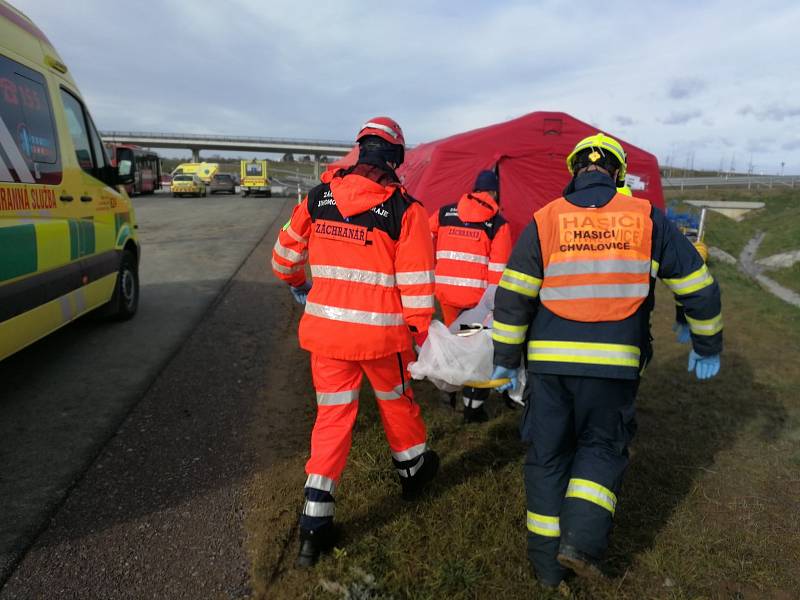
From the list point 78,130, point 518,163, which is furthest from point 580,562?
point 518,163

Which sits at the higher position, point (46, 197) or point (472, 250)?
point (46, 197)

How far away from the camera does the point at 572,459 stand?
2477 mm

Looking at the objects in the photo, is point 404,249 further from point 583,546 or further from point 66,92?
A: point 66,92

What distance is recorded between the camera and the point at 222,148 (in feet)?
224

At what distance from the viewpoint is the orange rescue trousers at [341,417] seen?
8.00ft

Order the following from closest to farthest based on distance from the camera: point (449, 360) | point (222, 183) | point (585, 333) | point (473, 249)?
point (585, 333) < point (449, 360) < point (473, 249) < point (222, 183)

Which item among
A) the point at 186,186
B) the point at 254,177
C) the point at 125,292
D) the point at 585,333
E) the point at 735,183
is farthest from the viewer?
the point at 735,183

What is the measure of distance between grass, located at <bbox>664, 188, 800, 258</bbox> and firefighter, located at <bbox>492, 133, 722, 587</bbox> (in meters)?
17.3

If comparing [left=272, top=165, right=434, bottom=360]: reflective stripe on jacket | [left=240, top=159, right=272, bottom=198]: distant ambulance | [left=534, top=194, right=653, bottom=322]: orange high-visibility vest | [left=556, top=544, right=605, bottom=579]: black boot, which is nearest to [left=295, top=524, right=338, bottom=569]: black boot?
[left=272, top=165, right=434, bottom=360]: reflective stripe on jacket

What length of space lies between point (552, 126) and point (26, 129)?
659 cm

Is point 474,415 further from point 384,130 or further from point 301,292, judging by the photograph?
point 384,130

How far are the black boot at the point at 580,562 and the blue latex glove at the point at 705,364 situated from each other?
1.01 m

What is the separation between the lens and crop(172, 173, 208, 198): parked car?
3105 cm

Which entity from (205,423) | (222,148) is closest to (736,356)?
(205,423)
